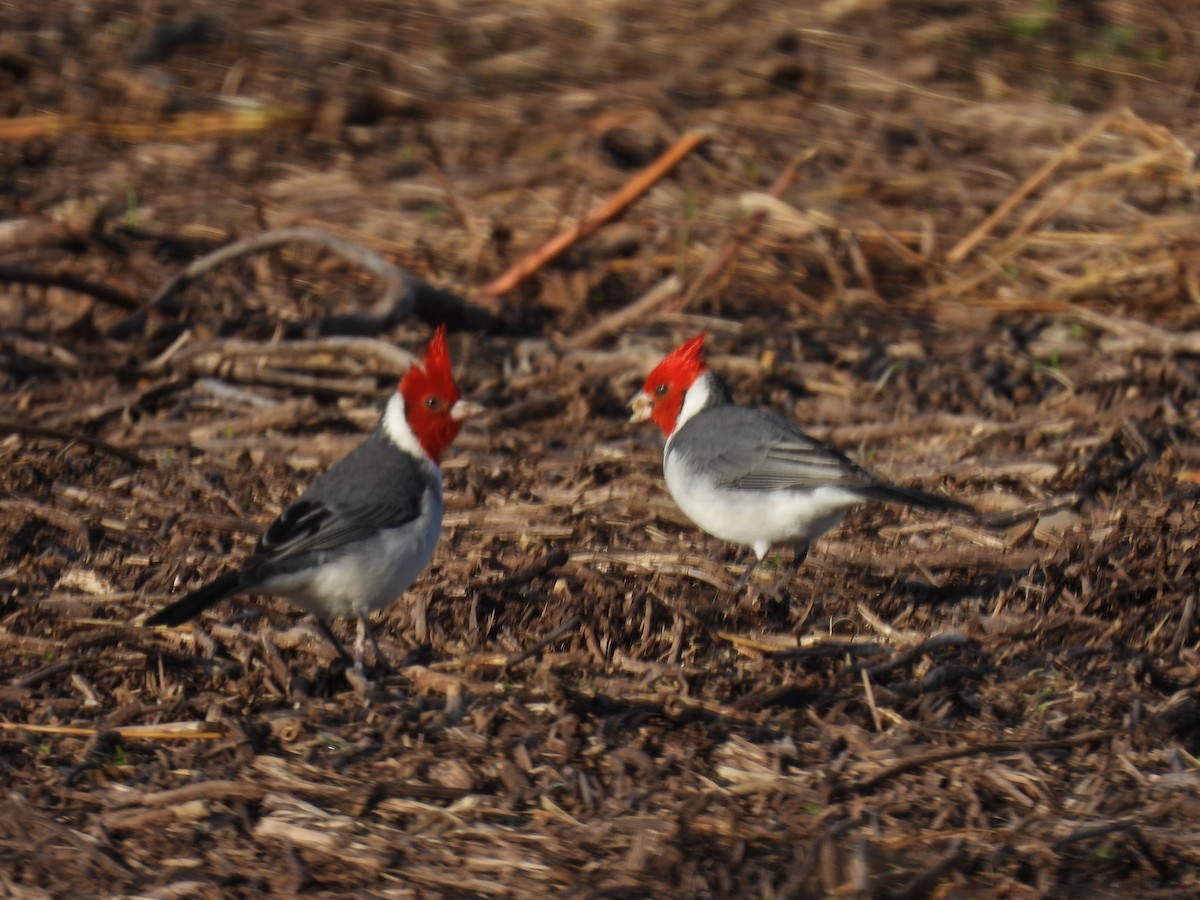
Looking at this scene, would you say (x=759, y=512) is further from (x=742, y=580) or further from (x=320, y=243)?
(x=320, y=243)

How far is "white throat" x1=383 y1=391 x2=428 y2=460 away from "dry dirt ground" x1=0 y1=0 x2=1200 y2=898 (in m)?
0.51

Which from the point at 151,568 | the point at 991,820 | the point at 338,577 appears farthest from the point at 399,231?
the point at 991,820

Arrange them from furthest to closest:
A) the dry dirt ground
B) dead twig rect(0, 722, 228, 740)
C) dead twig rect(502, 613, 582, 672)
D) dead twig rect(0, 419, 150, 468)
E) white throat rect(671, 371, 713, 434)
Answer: white throat rect(671, 371, 713, 434)
dead twig rect(0, 419, 150, 468)
dead twig rect(502, 613, 582, 672)
dead twig rect(0, 722, 228, 740)
the dry dirt ground

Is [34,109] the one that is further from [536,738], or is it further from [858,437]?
[536,738]

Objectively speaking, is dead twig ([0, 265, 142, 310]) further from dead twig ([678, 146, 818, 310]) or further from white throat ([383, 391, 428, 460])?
dead twig ([678, 146, 818, 310])

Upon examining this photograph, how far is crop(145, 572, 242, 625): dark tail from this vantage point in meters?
4.73

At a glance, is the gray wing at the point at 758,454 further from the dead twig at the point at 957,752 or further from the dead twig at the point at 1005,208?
the dead twig at the point at 1005,208

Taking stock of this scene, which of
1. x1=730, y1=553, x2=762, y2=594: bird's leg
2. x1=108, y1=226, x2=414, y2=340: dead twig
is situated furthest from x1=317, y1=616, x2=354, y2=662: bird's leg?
x1=108, y1=226, x2=414, y2=340: dead twig

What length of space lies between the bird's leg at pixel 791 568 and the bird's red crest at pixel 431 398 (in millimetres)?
1291

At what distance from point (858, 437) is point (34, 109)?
5.76 meters

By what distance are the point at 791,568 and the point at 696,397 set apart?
113 cm

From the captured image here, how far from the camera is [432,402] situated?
5801 millimetres

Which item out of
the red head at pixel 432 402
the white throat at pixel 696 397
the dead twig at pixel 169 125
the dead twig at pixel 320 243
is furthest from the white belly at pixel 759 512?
the dead twig at pixel 169 125

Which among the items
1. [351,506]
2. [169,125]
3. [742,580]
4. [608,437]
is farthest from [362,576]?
[169,125]
